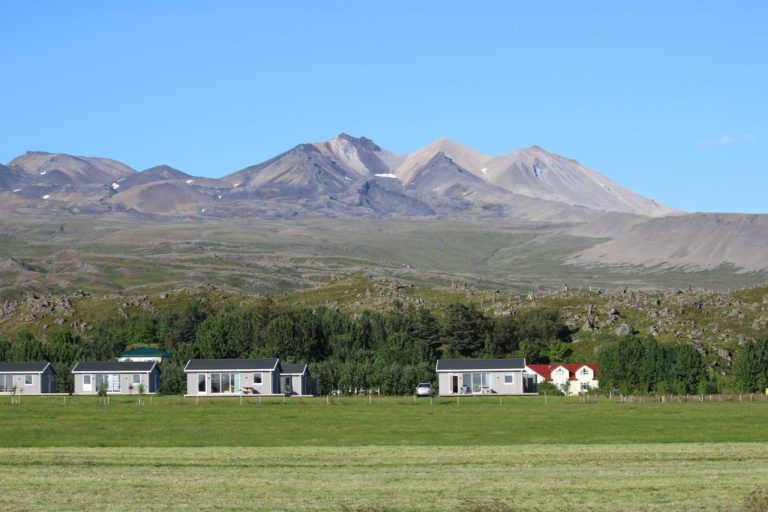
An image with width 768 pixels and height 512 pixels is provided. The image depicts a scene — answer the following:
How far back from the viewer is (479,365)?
341ft

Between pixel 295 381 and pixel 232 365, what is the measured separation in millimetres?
5559

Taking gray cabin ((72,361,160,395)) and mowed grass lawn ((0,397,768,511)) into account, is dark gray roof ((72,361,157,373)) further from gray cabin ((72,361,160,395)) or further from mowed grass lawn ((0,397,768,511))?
mowed grass lawn ((0,397,768,511))

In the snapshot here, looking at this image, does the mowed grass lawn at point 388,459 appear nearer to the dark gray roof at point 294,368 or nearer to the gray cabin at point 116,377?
the dark gray roof at point 294,368

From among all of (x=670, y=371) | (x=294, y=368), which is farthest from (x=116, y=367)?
(x=670, y=371)

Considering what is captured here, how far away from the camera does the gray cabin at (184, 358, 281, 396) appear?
101m

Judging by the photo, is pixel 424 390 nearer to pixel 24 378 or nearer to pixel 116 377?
pixel 116 377

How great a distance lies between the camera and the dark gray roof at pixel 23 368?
10575 centimetres

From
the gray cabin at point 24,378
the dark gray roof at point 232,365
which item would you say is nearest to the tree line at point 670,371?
the dark gray roof at point 232,365

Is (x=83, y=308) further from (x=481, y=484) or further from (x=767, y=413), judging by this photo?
(x=481, y=484)

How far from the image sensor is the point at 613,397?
86.6 m

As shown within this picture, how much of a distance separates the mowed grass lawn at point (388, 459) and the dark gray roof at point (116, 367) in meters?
33.9

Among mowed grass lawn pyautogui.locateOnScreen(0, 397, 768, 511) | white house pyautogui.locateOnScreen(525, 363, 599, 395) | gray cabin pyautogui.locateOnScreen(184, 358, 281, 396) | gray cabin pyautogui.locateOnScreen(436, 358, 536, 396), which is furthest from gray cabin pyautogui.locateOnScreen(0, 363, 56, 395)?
white house pyautogui.locateOnScreen(525, 363, 599, 395)

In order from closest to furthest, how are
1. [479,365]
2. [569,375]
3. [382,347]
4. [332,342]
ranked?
[479,365]
[569,375]
[382,347]
[332,342]

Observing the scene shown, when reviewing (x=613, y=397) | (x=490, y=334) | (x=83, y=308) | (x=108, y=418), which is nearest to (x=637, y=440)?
Answer: (x=108, y=418)
